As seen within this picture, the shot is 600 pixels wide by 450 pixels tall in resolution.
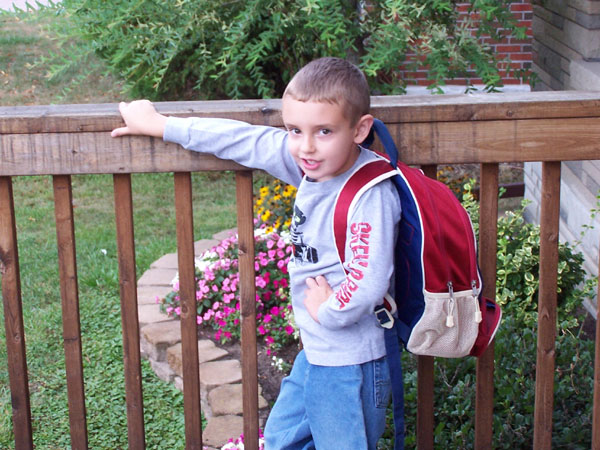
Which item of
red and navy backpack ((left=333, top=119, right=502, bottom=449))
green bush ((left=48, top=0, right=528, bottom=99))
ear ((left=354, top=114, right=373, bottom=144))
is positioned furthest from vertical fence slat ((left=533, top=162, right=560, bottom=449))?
green bush ((left=48, top=0, right=528, bottom=99))

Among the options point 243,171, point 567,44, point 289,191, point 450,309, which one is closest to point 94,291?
point 289,191

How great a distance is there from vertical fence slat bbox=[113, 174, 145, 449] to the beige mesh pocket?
0.74 meters

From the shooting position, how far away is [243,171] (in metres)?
2.11

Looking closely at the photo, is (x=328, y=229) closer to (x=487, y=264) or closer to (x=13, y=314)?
(x=487, y=264)

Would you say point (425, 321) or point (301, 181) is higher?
point (301, 181)

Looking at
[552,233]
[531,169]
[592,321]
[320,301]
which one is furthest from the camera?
[531,169]

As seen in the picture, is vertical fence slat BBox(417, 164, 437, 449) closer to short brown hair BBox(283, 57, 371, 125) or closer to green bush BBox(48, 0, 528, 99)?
short brown hair BBox(283, 57, 371, 125)

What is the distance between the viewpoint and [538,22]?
5801 millimetres

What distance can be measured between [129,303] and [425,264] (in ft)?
2.62

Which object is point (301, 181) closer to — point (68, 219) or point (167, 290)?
point (68, 219)

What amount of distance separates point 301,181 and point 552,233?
0.64 m

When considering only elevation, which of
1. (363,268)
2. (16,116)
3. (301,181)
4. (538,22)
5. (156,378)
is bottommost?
(156,378)

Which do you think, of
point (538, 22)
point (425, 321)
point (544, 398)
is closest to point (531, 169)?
point (538, 22)

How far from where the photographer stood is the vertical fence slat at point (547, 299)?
2104mm
